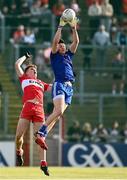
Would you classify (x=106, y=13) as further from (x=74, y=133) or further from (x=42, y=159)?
(x=42, y=159)

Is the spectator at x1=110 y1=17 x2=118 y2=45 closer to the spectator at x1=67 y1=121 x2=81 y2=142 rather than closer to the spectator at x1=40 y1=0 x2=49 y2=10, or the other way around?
the spectator at x1=40 y1=0 x2=49 y2=10

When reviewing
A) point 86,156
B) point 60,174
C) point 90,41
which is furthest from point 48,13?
point 60,174

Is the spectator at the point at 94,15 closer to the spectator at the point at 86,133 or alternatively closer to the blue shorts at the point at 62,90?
the spectator at the point at 86,133

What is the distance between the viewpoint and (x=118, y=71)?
38.2 meters

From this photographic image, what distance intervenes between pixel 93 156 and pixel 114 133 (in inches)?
56.0

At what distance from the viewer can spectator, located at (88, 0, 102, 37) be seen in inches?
1590

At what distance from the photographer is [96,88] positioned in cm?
3788

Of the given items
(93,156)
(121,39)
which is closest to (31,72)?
(93,156)

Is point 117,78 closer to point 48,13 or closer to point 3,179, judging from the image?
point 48,13

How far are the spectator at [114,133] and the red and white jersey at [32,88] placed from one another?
11174mm

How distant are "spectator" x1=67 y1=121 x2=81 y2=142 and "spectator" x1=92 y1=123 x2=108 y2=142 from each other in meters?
0.55

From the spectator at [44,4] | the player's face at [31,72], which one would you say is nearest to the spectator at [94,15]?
the spectator at [44,4]

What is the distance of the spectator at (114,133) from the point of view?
118ft

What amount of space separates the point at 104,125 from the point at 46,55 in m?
3.23
